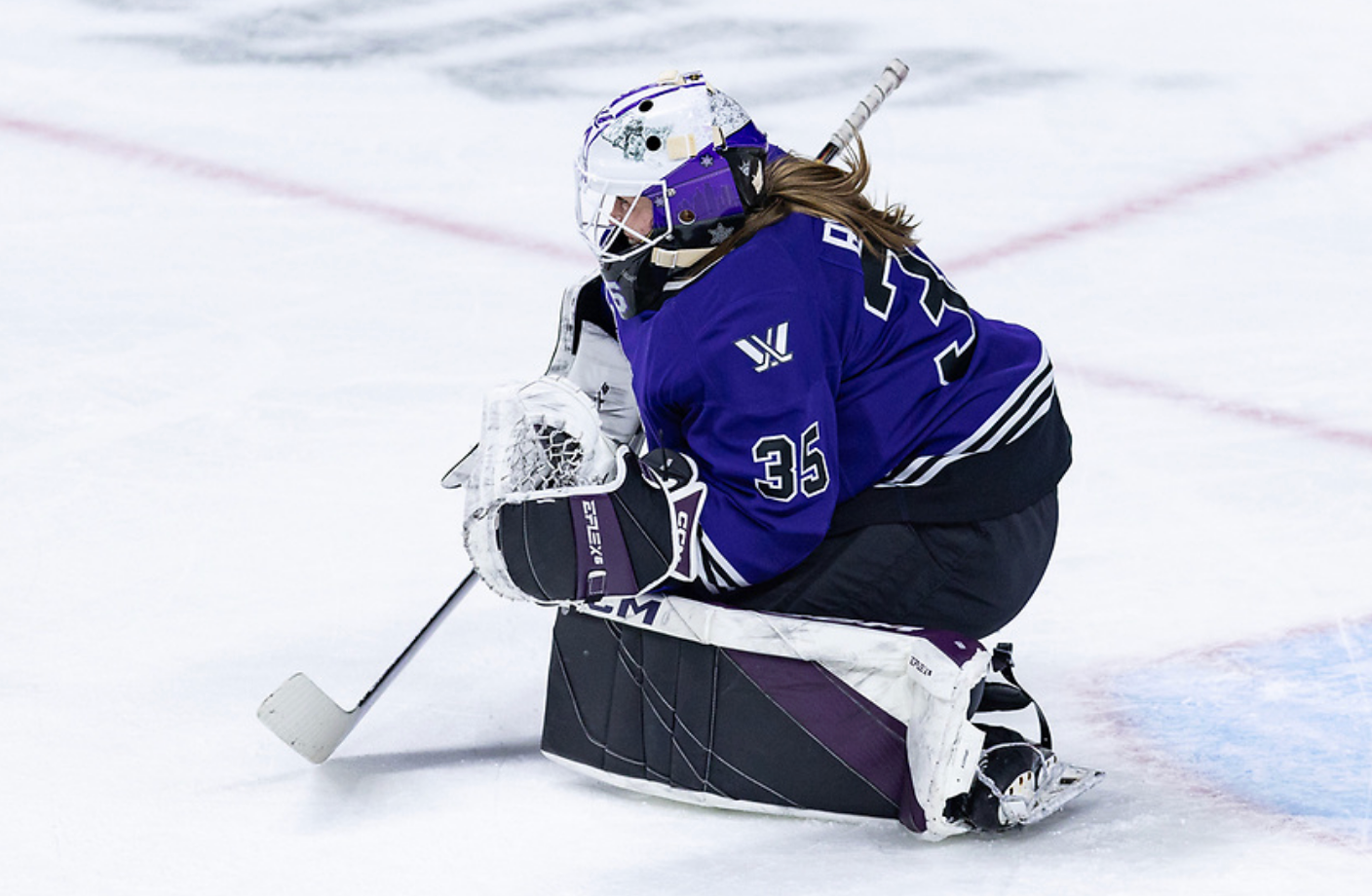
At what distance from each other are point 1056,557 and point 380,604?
3.52 ft

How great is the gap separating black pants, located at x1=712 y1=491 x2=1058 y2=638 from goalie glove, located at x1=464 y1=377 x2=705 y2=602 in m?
0.18

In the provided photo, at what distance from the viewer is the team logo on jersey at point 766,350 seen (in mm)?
2148

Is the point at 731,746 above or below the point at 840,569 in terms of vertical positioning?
below

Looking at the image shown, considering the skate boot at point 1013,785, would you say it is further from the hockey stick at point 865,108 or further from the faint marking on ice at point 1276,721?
the hockey stick at point 865,108

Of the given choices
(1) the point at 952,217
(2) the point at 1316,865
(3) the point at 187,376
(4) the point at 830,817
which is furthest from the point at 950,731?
(1) the point at 952,217

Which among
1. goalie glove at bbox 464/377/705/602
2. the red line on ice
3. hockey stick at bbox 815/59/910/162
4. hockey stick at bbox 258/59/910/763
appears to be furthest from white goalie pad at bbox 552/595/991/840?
the red line on ice

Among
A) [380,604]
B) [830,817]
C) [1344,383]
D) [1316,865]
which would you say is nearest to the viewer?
[1316,865]

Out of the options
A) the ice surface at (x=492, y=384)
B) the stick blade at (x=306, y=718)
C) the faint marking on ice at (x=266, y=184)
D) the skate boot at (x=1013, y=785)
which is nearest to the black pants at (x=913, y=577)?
the skate boot at (x=1013, y=785)

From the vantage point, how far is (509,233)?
4508mm

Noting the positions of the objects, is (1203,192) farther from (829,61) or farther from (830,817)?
(830,817)

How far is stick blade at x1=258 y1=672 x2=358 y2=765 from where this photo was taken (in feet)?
8.09

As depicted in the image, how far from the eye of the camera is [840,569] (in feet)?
7.69

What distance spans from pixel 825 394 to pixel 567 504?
1.03ft

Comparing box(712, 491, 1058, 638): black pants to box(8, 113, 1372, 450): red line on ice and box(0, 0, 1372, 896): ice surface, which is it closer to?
box(0, 0, 1372, 896): ice surface
